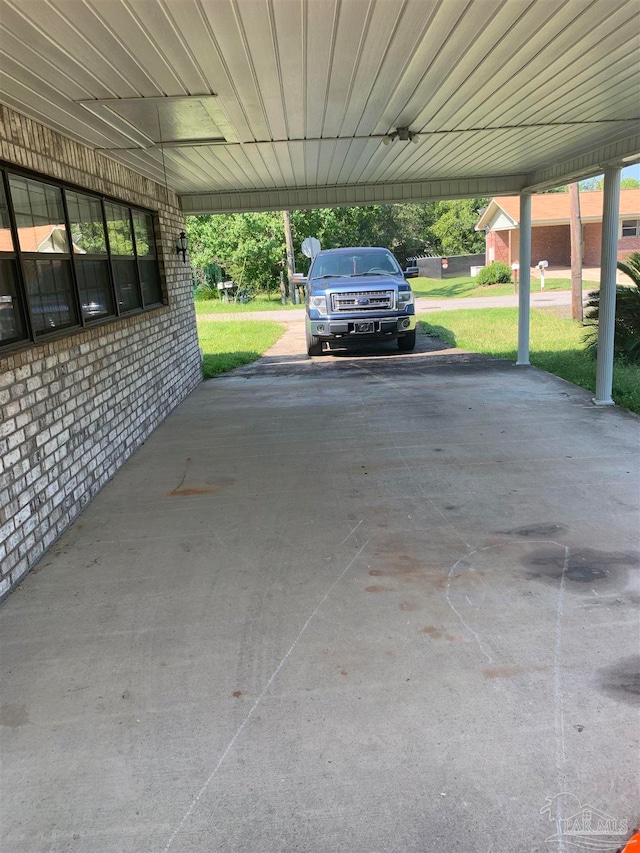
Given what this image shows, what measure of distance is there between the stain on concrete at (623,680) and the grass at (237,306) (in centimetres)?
2470

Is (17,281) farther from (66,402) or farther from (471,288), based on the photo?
(471,288)

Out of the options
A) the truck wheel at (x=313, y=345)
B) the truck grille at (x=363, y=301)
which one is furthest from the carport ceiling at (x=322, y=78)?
the truck wheel at (x=313, y=345)

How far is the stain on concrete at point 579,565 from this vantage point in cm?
383

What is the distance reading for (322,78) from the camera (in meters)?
4.49

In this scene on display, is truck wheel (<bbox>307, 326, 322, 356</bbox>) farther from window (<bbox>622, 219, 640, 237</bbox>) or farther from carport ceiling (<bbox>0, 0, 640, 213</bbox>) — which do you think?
window (<bbox>622, 219, 640, 237</bbox>)

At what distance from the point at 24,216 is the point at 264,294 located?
32136 mm

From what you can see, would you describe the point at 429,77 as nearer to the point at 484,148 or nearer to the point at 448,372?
the point at 484,148

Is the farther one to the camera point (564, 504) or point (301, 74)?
point (564, 504)

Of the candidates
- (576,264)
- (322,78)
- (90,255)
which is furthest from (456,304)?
(322,78)

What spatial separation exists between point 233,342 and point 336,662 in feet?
45.9

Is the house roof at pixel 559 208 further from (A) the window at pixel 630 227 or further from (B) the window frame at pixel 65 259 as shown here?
(B) the window frame at pixel 65 259

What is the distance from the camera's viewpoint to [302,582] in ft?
12.9

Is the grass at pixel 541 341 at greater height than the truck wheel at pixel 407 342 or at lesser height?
lesser

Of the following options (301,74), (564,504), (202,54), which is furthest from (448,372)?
(202,54)
